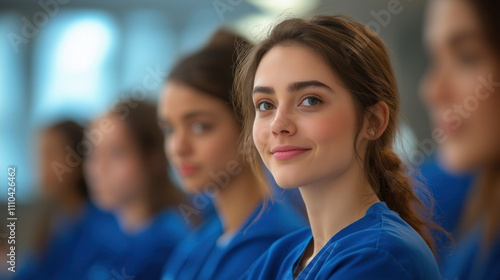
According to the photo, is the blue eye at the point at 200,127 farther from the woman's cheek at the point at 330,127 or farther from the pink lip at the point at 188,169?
the woman's cheek at the point at 330,127

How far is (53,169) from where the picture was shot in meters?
1.51

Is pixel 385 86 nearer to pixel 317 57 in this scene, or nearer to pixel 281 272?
pixel 317 57

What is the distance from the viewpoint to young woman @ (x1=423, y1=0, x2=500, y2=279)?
79cm

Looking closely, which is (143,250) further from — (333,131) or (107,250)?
(333,131)

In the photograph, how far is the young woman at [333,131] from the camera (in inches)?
25.1

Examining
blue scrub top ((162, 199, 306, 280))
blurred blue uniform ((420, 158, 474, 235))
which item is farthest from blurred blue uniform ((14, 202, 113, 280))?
blurred blue uniform ((420, 158, 474, 235))

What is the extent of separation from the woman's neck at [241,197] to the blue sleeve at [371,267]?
14.4 inches

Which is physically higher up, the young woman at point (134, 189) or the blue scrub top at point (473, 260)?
the young woman at point (134, 189)

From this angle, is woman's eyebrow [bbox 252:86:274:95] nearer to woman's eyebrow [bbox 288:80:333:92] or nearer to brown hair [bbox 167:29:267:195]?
woman's eyebrow [bbox 288:80:333:92]

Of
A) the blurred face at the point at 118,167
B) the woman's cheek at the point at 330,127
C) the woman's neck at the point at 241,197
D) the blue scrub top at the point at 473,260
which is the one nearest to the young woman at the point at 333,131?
the woman's cheek at the point at 330,127

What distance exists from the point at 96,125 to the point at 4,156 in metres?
0.45

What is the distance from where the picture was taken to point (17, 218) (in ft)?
4.57

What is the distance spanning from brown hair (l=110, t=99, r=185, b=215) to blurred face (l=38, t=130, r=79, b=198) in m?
0.27

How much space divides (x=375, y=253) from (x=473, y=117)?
1.24ft
